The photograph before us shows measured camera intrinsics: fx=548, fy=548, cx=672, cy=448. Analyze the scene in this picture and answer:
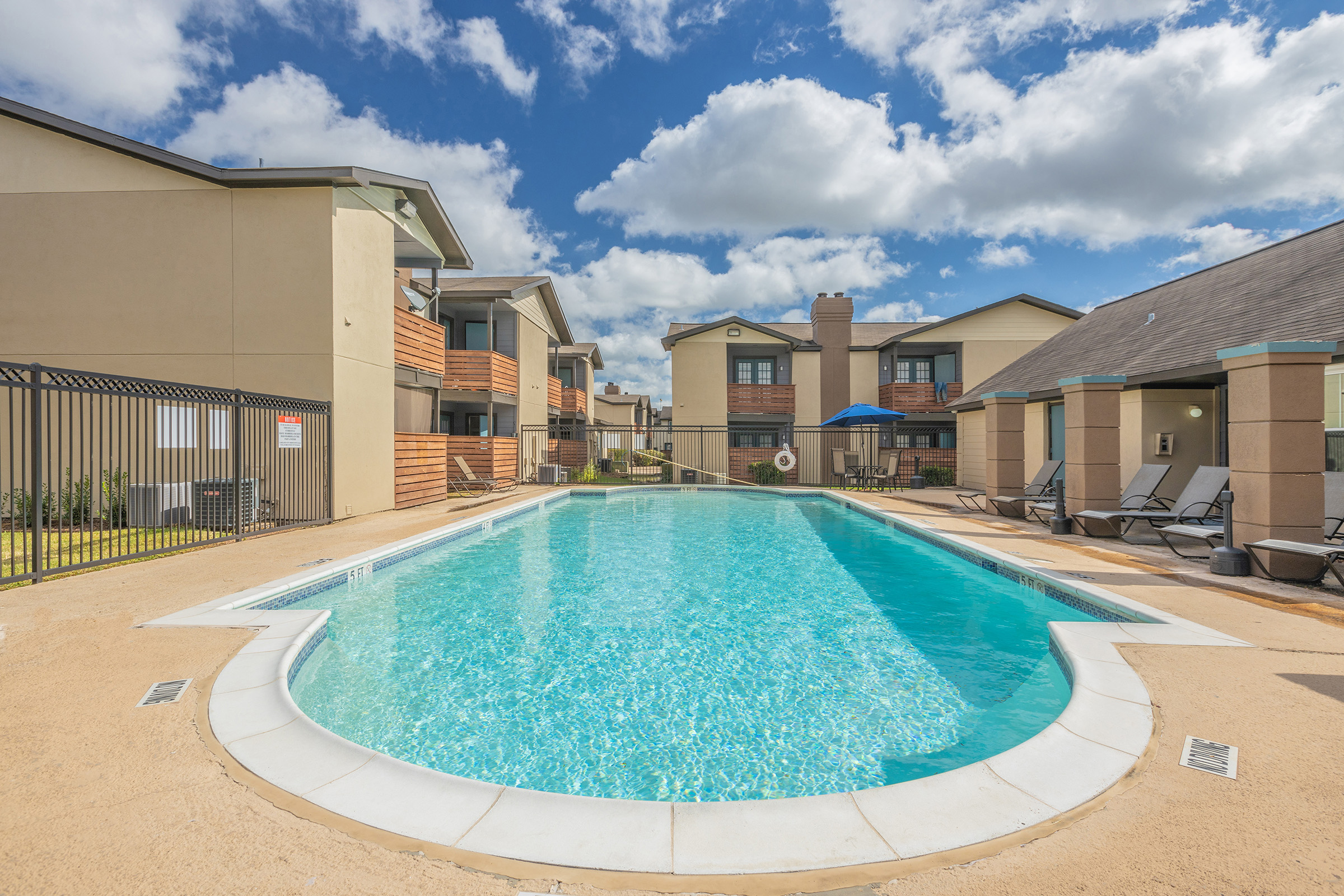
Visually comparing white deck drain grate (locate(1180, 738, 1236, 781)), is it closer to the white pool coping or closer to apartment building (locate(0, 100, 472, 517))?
the white pool coping

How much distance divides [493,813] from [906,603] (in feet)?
17.7

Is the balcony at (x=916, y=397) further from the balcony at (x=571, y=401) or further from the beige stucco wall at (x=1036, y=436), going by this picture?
the balcony at (x=571, y=401)

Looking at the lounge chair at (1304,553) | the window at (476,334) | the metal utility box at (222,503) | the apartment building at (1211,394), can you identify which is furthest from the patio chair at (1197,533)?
the window at (476,334)

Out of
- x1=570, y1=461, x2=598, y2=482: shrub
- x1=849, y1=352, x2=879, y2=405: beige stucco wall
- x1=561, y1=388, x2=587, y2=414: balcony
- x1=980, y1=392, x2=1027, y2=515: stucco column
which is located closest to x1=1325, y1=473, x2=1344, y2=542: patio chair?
A: x1=980, y1=392, x2=1027, y2=515: stucco column

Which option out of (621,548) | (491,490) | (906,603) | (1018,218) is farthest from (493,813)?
(1018,218)

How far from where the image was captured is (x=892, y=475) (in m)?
18.3

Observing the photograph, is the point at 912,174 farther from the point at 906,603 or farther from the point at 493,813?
the point at 493,813

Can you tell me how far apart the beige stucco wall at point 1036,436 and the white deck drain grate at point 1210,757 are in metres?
12.9

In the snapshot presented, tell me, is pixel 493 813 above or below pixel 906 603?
above

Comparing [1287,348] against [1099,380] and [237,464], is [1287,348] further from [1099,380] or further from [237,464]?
[237,464]

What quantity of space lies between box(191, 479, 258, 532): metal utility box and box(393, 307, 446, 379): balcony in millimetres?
4617

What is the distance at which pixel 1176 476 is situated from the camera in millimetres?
10578

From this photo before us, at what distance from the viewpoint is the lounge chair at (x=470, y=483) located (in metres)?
16.5

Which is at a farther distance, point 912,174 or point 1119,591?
point 912,174
